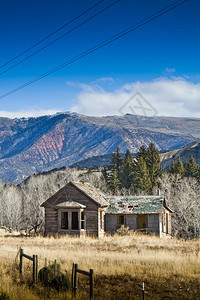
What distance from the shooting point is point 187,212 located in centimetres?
4697

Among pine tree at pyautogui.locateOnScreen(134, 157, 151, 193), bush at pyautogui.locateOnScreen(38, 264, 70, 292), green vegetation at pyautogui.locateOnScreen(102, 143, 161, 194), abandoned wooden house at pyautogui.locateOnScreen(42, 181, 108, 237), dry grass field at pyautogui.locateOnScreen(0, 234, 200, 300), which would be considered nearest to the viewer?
dry grass field at pyautogui.locateOnScreen(0, 234, 200, 300)

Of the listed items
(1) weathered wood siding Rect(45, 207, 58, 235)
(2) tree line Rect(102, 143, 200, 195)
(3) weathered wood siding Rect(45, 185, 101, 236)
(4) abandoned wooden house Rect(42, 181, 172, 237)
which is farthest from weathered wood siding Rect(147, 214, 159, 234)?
(2) tree line Rect(102, 143, 200, 195)

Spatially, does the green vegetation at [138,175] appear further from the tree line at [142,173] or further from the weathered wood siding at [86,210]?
the weathered wood siding at [86,210]

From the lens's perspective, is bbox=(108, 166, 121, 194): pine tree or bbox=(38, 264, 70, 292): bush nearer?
bbox=(38, 264, 70, 292): bush

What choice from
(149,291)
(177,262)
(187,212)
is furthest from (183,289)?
(187,212)

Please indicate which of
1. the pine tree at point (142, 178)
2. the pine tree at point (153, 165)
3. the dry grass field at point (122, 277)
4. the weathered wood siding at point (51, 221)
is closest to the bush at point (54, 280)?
the dry grass field at point (122, 277)

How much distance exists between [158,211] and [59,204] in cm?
921

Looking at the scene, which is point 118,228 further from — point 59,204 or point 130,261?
point 130,261

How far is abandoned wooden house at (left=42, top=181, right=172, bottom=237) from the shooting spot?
33.7 meters

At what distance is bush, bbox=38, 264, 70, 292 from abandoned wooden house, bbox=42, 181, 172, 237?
1875cm

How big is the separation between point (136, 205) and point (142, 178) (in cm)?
3326

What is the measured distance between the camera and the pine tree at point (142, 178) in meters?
67.1

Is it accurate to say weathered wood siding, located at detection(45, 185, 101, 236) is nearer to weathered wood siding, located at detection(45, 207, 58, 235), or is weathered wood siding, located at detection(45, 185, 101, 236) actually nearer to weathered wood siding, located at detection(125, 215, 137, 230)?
weathered wood siding, located at detection(45, 207, 58, 235)

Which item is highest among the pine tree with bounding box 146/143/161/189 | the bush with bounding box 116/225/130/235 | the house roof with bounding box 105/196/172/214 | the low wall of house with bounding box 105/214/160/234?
the pine tree with bounding box 146/143/161/189
